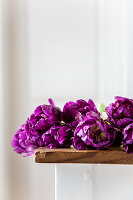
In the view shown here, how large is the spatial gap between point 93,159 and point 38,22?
31.4 inches

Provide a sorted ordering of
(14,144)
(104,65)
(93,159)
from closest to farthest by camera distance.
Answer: (93,159), (14,144), (104,65)

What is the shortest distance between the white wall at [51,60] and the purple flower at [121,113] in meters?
0.58

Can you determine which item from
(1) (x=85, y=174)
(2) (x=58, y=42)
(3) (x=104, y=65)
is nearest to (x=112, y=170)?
(1) (x=85, y=174)

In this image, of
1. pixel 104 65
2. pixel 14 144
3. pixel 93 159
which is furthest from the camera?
pixel 104 65

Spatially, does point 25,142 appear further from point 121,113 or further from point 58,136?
point 121,113

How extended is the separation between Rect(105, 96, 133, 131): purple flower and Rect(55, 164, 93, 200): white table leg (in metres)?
0.11

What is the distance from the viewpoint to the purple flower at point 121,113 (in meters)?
0.48

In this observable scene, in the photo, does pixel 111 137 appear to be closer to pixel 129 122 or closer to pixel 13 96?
pixel 129 122

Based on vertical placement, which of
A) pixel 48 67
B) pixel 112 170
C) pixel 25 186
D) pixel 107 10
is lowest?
pixel 25 186

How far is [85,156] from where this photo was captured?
1.54 feet

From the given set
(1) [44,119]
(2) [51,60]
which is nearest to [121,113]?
(1) [44,119]

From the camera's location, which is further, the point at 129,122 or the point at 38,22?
the point at 38,22

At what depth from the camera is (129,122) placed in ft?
1.58

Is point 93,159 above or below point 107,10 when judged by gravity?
below
